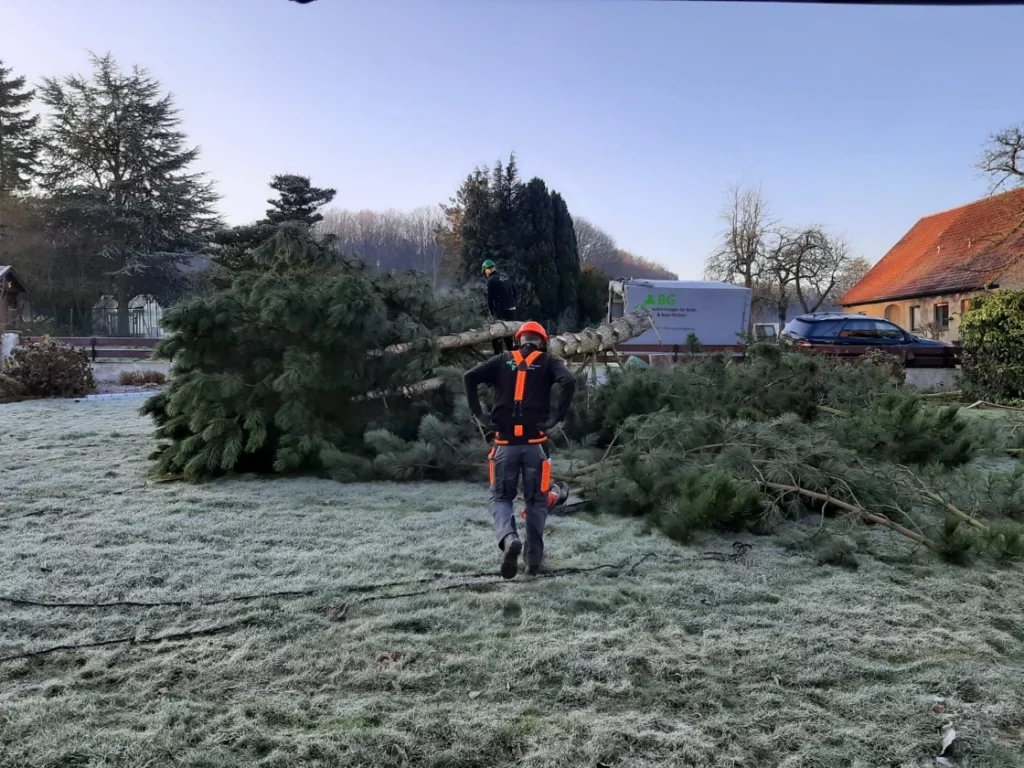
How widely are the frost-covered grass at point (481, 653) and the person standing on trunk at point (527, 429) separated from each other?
1.23 ft

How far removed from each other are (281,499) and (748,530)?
394 centimetres

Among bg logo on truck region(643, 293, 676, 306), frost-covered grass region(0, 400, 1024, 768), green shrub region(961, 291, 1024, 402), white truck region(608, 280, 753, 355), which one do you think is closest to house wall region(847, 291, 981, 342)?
white truck region(608, 280, 753, 355)

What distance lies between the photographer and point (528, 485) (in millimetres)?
4676

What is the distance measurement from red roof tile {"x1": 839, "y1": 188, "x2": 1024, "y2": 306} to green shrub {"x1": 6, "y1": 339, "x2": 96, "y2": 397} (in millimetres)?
23120

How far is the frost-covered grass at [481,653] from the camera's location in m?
2.67

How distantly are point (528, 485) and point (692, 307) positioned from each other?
66.7 ft

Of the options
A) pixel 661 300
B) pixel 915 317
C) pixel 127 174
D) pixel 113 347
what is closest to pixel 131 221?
pixel 127 174

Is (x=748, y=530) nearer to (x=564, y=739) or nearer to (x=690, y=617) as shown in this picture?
(x=690, y=617)

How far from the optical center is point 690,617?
12.7ft

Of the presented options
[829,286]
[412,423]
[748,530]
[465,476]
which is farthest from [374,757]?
[829,286]

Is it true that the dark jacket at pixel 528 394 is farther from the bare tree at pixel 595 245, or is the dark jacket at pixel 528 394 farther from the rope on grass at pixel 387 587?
the bare tree at pixel 595 245

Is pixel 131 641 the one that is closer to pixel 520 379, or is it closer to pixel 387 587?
pixel 387 587

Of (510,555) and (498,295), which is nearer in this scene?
(510,555)

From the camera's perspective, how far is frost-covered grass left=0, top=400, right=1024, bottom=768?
2672mm
